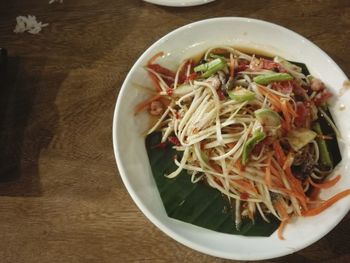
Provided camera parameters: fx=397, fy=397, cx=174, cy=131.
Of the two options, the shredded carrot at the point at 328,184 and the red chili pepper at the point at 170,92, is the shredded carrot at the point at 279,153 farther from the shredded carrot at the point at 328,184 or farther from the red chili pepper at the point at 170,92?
the red chili pepper at the point at 170,92

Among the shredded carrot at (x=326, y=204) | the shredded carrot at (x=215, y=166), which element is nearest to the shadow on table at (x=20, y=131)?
the shredded carrot at (x=215, y=166)

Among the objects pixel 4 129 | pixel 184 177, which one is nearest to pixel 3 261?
pixel 4 129

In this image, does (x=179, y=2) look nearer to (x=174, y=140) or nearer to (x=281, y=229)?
(x=174, y=140)

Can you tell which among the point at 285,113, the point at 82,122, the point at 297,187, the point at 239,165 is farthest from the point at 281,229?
the point at 82,122

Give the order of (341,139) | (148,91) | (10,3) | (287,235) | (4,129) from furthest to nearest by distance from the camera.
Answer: (10,3)
(4,129)
(148,91)
(341,139)
(287,235)

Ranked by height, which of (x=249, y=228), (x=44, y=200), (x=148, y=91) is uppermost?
(x=148, y=91)

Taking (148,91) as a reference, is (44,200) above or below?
below

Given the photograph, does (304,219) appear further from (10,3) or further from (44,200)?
(10,3)
